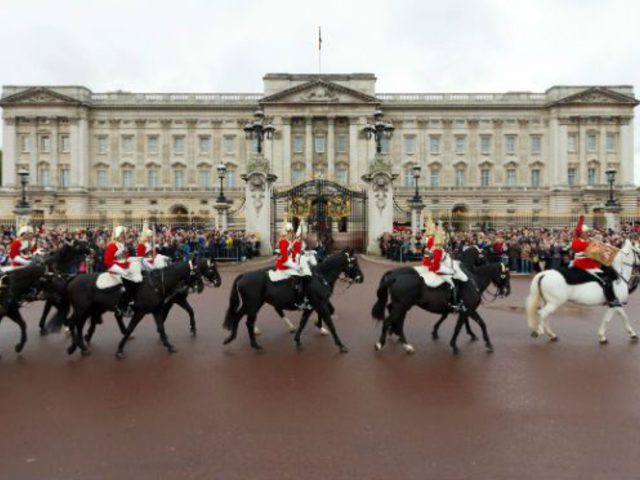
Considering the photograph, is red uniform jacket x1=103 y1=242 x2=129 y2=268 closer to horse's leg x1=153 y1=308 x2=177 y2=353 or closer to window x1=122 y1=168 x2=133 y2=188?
horse's leg x1=153 y1=308 x2=177 y2=353

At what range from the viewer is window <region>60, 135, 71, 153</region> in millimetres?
58688

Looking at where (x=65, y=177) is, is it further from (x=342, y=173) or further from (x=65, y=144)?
(x=342, y=173)

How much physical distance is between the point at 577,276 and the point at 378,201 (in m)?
16.1

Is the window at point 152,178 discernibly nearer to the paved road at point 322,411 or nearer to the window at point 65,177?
the window at point 65,177

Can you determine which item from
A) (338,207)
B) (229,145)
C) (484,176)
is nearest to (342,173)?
(229,145)

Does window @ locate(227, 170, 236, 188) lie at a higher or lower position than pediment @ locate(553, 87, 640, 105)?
lower

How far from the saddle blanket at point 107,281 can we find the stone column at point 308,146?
168ft

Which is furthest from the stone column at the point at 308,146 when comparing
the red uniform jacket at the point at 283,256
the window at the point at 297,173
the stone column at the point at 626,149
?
the red uniform jacket at the point at 283,256

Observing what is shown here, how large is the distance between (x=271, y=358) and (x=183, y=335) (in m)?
2.46

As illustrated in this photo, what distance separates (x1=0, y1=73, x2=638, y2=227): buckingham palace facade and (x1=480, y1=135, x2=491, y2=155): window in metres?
0.24

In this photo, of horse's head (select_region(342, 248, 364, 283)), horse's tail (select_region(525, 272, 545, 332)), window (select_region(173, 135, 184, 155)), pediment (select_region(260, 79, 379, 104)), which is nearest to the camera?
horse's tail (select_region(525, 272, 545, 332))

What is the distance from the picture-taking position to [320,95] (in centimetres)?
5812

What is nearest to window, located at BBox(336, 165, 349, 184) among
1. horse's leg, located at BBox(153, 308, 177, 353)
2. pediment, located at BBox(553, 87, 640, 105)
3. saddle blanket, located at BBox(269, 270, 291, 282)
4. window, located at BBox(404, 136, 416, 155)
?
window, located at BBox(404, 136, 416, 155)

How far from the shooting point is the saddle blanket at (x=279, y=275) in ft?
28.2
